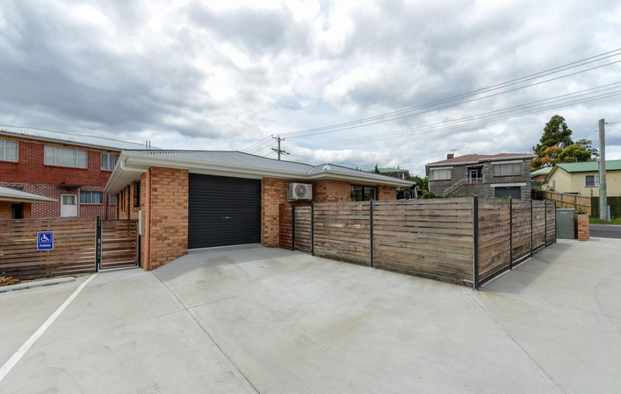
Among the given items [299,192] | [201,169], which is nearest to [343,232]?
[299,192]

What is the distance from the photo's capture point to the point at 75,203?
16.6 m

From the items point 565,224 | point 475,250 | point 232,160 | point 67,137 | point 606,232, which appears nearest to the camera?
point 475,250

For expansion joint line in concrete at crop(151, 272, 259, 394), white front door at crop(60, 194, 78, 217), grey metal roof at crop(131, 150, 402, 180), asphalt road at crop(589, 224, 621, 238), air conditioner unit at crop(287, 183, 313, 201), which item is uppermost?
grey metal roof at crop(131, 150, 402, 180)

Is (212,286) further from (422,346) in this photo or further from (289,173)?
(289,173)

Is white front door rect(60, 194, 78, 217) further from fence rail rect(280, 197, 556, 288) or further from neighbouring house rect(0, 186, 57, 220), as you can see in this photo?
fence rail rect(280, 197, 556, 288)

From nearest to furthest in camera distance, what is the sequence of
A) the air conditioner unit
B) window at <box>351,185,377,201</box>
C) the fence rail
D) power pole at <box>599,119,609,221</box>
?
the fence rail
the air conditioner unit
window at <box>351,185,377,201</box>
power pole at <box>599,119,609,221</box>

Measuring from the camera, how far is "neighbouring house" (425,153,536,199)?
24.9 metres

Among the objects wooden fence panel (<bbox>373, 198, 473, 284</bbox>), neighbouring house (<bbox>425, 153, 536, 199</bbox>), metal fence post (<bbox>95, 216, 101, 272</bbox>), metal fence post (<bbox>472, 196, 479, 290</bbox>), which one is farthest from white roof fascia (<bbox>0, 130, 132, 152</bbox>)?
neighbouring house (<bbox>425, 153, 536, 199</bbox>)

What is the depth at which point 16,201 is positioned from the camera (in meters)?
11.3

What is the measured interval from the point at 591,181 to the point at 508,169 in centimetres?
947

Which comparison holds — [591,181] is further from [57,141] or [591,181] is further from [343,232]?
[57,141]

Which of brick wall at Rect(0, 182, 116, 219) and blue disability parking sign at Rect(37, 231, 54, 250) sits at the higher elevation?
brick wall at Rect(0, 182, 116, 219)

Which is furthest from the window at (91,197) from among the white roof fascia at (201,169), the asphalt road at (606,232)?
the asphalt road at (606,232)

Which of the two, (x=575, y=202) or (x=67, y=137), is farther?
(x=575, y=202)
